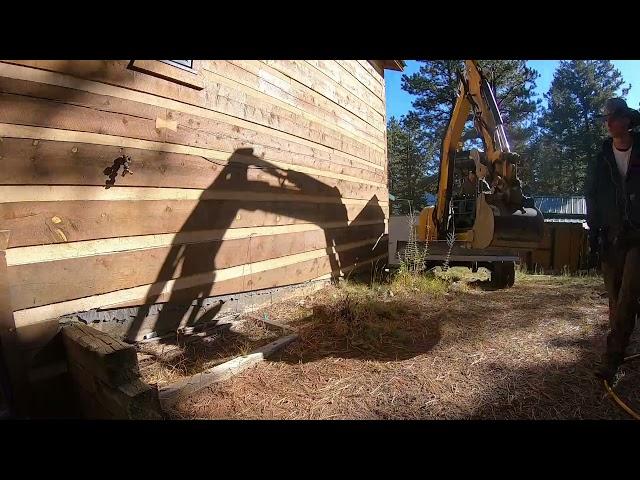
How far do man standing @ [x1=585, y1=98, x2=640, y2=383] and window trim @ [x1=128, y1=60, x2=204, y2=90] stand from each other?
3.71 m

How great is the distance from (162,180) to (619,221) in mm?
A: 3949

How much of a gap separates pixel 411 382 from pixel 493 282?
457 cm

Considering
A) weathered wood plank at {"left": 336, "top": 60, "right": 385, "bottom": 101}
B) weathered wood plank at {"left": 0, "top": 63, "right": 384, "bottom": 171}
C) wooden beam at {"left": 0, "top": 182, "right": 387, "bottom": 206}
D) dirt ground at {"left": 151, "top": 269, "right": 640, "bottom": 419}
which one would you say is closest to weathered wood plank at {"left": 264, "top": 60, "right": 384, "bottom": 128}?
weathered wood plank at {"left": 336, "top": 60, "right": 385, "bottom": 101}

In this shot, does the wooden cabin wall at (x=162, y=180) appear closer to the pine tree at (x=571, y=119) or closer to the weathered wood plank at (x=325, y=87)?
the weathered wood plank at (x=325, y=87)

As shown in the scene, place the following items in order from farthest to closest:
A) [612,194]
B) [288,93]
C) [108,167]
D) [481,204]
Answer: [481,204] < [288,93] < [108,167] < [612,194]

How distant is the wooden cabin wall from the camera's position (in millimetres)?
2295

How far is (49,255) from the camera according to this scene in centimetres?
237

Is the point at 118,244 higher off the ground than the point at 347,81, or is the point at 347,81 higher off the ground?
the point at 347,81

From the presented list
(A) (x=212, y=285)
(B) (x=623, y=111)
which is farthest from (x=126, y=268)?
(B) (x=623, y=111)

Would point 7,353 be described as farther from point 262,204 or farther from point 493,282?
point 493,282

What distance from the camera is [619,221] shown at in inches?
99.1

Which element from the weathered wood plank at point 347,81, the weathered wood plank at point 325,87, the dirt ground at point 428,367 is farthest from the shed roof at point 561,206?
the dirt ground at point 428,367

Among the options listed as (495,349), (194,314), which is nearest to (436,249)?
(495,349)

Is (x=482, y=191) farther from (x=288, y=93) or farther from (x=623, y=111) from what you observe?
(x=288, y=93)
